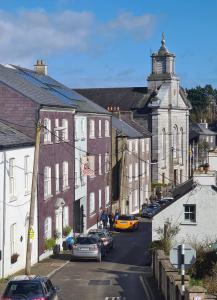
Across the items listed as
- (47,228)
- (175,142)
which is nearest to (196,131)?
(175,142)

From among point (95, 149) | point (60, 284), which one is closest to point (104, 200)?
point (95, 149)

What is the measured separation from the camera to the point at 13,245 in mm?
32906

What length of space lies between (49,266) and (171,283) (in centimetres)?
1387

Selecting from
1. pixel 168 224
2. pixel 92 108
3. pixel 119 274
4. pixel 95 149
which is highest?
pixel 92 108

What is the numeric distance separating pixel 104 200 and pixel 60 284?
99.1ft

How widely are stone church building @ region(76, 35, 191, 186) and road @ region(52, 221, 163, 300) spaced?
42370mm

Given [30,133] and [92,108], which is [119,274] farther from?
[92,108]

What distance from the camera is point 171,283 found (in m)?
22.7

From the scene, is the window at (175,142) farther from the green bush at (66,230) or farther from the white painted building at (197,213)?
the white painted building at (197,213)

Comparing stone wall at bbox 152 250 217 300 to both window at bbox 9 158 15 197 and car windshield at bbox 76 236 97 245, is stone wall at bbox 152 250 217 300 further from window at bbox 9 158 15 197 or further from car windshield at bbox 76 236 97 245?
window at bbox 9 158 15 197

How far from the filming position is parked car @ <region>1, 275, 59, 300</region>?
19859 millimetres

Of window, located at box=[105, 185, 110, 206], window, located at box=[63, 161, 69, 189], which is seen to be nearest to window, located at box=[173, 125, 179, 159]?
window, located at box=[105, 185, 110, 206]

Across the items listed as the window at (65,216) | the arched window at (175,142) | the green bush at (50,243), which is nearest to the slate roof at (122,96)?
the arched window at (175,142)

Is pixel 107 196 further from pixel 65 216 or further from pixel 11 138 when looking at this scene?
pixel 11 138
